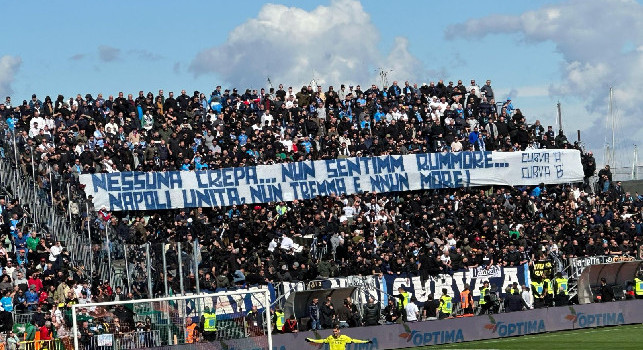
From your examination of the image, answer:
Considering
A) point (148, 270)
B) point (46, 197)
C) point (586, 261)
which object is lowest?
point (586, 261)

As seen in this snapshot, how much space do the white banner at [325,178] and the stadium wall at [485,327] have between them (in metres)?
10.8

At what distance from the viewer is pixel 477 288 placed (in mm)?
43562

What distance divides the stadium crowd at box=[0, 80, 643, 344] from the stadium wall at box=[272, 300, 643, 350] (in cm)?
421

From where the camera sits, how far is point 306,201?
4731 centimetres

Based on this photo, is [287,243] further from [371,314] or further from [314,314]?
[371,314]

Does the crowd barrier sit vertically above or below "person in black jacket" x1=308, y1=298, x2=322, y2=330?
above

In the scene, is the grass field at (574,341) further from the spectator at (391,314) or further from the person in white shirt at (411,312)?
the person in white shirt at (411,312)

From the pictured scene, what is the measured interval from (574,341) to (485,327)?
337 cm

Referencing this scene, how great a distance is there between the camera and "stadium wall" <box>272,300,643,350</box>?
117 ft

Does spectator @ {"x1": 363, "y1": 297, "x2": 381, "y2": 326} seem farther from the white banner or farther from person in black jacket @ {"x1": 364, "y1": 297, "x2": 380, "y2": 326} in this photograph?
the white banner

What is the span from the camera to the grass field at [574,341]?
3472 cm

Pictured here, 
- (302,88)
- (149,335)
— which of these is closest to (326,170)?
(302,88)

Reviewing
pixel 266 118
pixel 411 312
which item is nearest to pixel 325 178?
pixel 266 118

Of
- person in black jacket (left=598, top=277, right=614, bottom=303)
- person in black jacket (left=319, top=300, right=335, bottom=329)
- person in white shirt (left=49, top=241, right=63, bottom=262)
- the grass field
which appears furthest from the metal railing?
person in black jacket (left=598, top=277, right=614, bottom=303)
